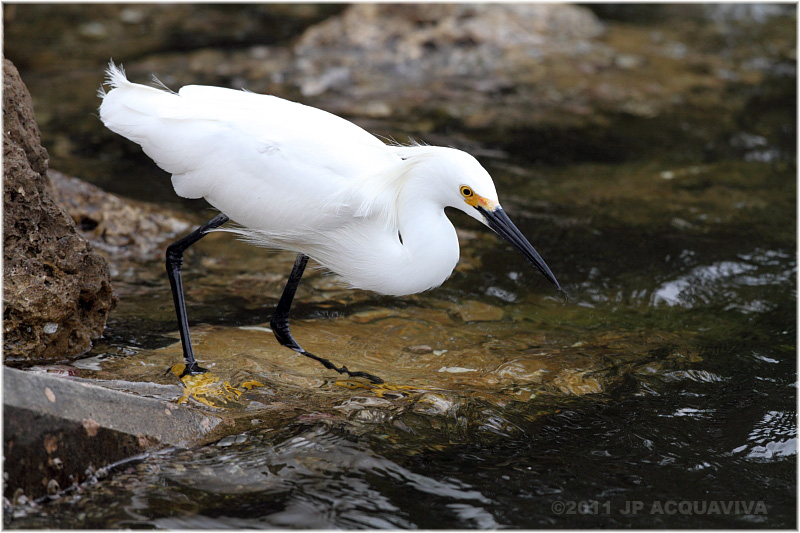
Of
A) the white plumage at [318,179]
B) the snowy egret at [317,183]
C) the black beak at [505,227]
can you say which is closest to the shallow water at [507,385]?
the snowy egret at [317,183]

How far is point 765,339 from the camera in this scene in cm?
574

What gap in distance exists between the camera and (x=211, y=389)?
4.62 meters

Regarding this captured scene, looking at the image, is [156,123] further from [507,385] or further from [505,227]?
[507,385]

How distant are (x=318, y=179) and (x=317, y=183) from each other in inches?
0.9

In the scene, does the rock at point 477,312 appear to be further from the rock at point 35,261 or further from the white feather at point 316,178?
the rock at point 35,261

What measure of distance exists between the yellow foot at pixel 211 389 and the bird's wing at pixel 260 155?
37.6 inches

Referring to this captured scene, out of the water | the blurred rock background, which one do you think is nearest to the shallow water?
the water

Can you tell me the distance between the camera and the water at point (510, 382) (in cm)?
374

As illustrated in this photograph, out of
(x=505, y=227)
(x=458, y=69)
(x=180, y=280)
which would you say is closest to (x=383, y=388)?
(x=505, y=227)

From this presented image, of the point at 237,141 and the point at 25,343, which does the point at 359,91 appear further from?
the point at 25,343

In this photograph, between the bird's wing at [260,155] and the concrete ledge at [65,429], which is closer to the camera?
the concrete ledge at [65,429]

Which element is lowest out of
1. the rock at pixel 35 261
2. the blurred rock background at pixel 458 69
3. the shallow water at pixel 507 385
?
the shallow water at pixel 507 385

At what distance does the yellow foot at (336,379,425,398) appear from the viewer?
4.70 meters

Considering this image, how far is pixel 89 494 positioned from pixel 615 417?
2834 millimetres
